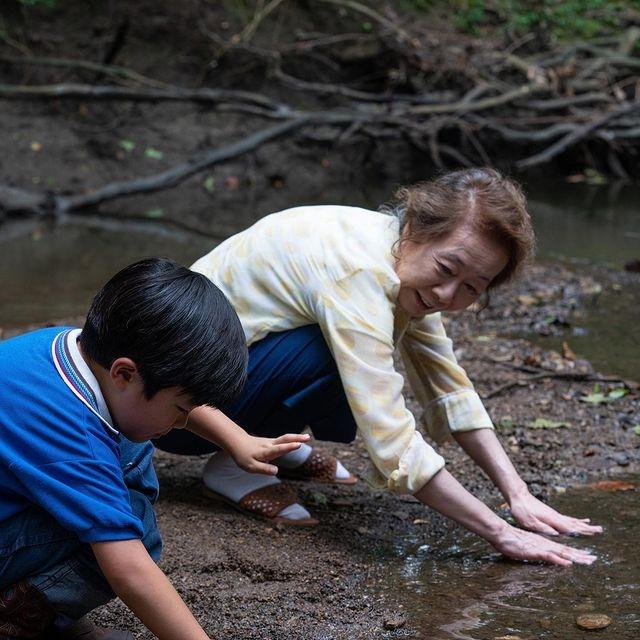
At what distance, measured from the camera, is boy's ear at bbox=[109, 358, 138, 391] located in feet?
5.37

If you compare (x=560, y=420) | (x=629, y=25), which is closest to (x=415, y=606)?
(x=560, y=420)

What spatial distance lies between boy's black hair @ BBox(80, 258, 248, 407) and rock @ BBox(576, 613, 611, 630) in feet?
3.17

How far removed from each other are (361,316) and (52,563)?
0.98 metres

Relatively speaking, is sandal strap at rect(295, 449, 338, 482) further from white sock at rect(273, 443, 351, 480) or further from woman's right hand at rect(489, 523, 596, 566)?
woman's right hand at rect(489, 523, 596, 566)

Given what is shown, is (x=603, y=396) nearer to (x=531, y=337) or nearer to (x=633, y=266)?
(x=531, y=337)

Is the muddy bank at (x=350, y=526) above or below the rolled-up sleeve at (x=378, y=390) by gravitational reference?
below

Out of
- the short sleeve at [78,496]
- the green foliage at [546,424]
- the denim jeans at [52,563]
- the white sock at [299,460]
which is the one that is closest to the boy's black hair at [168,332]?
the short sleeve at [78,496]

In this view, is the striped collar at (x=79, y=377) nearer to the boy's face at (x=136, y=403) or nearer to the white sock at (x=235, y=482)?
the boy's face at (x=136, y=403)

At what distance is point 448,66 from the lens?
9.12 meters

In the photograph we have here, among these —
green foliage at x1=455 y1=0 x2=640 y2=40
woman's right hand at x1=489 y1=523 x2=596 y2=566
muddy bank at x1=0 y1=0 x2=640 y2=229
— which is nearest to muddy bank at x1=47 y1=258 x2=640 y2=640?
woman's right hand at x1=489 y1=523 x2=596 y2=566

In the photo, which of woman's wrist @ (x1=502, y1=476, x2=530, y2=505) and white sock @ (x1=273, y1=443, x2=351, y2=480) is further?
white sock @ (x1=273, y1=443, x2=351, y2=480)

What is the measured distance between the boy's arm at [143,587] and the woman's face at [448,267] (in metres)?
1.12

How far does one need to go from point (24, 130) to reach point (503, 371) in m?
6.47

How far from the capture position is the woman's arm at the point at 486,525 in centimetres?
242
